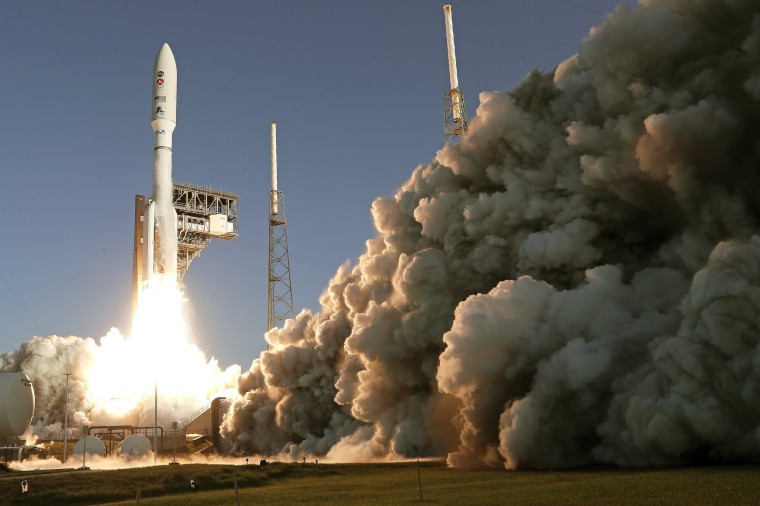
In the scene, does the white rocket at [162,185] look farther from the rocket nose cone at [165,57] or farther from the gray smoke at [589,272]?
the gray smoke at [589,272]

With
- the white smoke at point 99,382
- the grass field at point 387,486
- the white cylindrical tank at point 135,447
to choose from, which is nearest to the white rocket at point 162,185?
the white smoke at point 99,382

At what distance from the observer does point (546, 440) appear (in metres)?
36.3

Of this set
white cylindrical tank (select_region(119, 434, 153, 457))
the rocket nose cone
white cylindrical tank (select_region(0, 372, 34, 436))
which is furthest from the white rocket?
white cylindrical tank (select_region(0, 372, 34, 436))

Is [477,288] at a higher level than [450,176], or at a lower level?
lower

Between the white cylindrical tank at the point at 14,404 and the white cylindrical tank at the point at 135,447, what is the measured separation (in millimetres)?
7543

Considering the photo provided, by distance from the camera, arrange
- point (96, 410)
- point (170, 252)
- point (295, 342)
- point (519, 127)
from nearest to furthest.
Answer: point (519, 127), point (295, 342), point (170, 252), point (96, 410)

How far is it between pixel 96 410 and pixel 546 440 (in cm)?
6271

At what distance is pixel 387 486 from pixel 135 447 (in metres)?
36.6

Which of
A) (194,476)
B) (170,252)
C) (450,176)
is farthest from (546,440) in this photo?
(170,252)

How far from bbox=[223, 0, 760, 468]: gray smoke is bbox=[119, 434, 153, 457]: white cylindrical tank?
19.0 meters

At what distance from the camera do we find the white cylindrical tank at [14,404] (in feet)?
182

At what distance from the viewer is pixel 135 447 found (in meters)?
62.8

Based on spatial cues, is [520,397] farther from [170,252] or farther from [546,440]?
[170,252]

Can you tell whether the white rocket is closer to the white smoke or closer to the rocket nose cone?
the rocket nose cone
